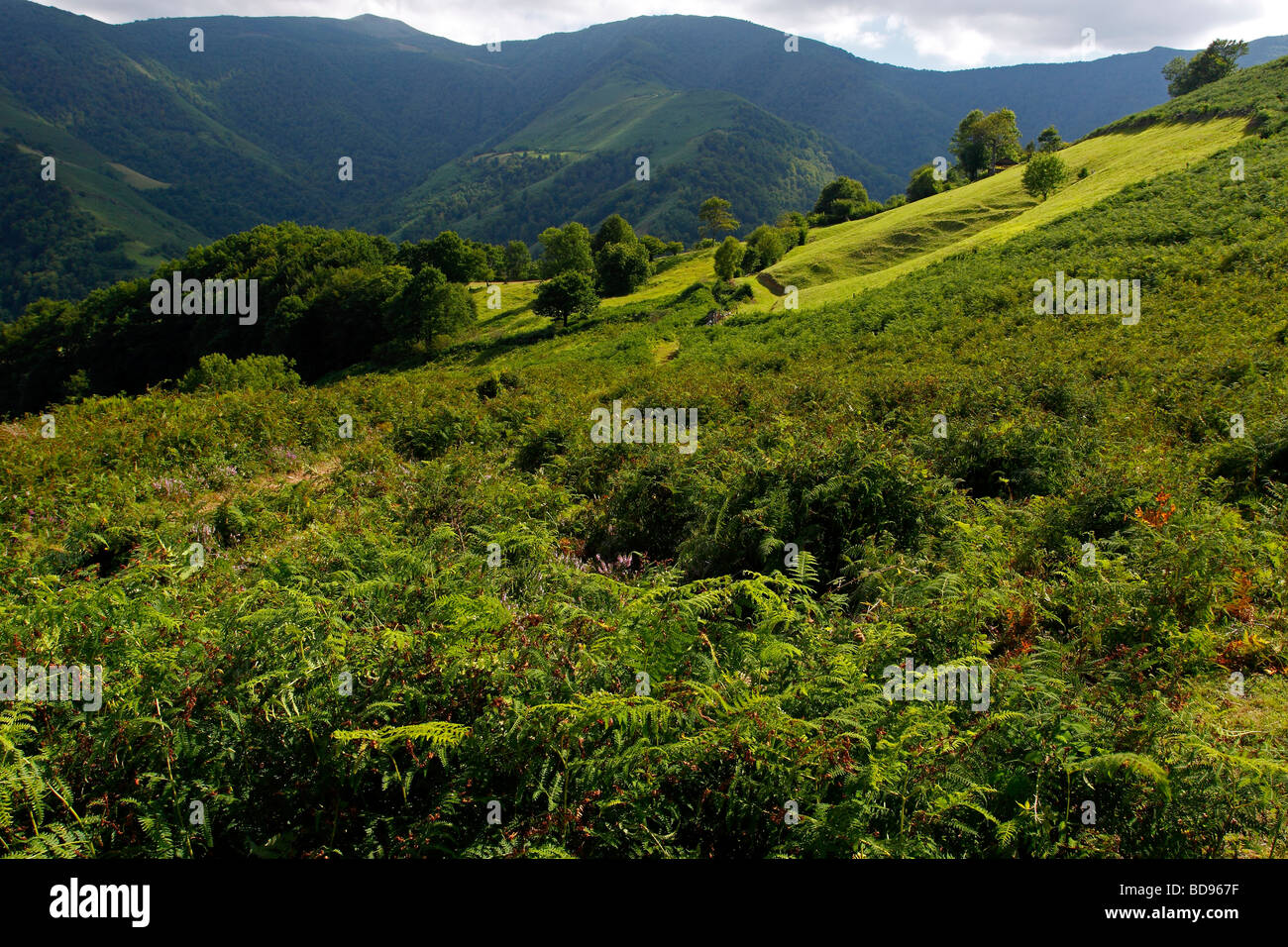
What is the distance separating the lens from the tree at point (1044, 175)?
47.3 metres

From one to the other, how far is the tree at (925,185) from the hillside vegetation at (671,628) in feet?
253

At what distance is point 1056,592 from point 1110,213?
115 ft

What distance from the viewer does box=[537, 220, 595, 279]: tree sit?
225ft

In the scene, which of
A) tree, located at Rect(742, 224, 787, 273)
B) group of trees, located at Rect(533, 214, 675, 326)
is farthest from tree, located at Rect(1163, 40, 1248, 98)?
group of trees, located at Rect(533, 214, 675, 326)

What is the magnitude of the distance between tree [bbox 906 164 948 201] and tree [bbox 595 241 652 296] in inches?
1567

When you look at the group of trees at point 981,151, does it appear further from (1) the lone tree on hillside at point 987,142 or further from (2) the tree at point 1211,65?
(2) the tree at point 1211,65

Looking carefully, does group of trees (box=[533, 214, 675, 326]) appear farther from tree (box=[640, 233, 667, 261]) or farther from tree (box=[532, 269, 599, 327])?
tree (box=[640, 233, 667, 261])

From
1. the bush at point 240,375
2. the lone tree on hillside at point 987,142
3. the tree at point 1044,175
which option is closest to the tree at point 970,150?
the lone tree on hillside at point 987,142

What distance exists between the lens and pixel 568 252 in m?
69.4

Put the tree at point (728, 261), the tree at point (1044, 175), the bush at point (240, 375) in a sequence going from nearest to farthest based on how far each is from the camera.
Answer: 1. the bush at point (240, 375)
2. the tree at point (1044, 175)
3. the tree at point (728, 261)

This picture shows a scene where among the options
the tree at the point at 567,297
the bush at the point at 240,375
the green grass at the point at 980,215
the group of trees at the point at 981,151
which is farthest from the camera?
the group of trees at the point at 981,151

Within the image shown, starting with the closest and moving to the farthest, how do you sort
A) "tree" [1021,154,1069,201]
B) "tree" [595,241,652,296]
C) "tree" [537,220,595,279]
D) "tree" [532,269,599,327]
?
"tree" [1021,154,1069,201], "tree" [532,269,599,327], "tree" [595,241,652,296], "tree" [537,220,595,279]

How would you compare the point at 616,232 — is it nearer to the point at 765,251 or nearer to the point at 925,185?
the point at 765,251
